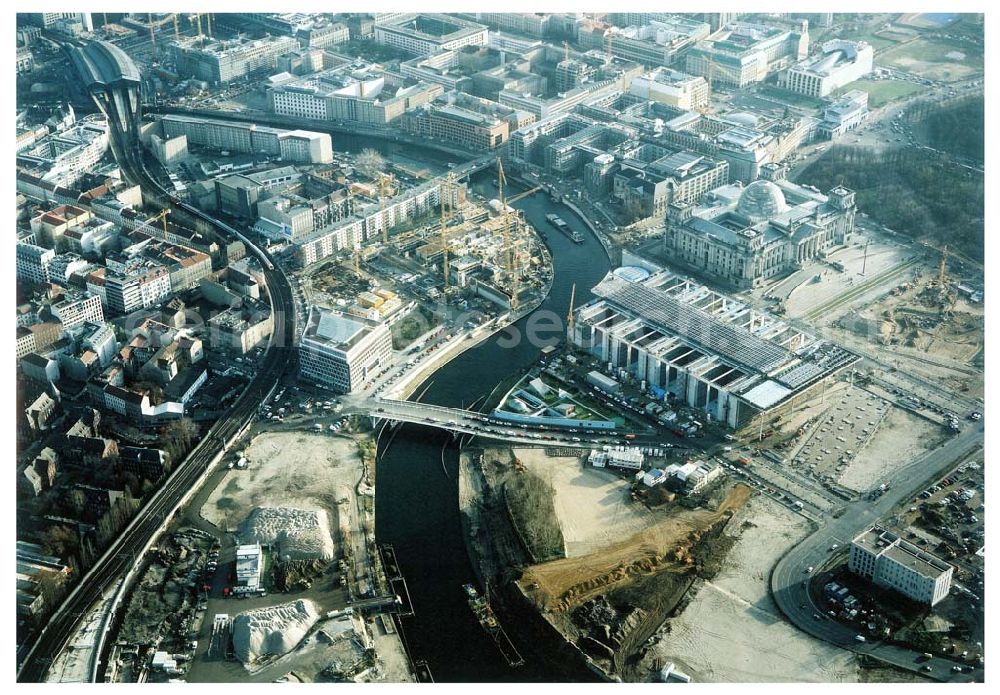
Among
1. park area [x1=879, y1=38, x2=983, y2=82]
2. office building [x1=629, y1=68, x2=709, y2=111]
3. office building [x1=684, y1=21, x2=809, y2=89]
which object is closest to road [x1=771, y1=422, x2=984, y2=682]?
office building [x1=629, y1=68, x2=709, y2=111]

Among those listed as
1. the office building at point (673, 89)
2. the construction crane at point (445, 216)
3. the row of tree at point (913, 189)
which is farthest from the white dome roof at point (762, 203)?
the office building at point (673, 89)

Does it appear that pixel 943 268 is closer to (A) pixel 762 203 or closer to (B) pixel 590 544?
(A) pixel 762 203

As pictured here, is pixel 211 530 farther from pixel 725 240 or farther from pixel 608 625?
pixel 725 240

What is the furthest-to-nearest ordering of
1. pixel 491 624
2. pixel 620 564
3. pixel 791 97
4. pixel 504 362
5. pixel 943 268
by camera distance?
pixel 791 97
pixel 943 268
pixel 504 362
pixel 620 564
pixel 491 624

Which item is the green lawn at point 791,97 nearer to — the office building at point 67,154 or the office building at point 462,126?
the office building at point 462,126

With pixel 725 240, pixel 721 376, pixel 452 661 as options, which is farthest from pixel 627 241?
pixel 452 661

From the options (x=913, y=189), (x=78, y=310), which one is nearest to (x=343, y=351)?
(x=78, y=310)

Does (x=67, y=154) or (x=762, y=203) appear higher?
(x=67, y=154)

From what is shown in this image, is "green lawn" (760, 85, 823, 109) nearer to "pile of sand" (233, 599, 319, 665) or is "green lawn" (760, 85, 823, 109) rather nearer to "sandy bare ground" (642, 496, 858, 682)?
"sandy bare ground" (642, 496, 858, 682)
